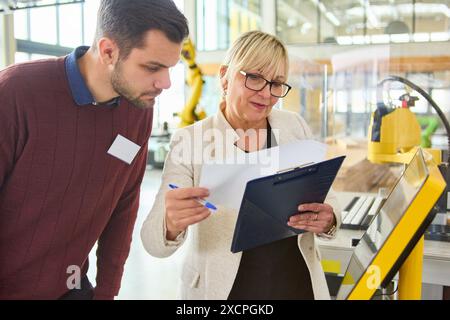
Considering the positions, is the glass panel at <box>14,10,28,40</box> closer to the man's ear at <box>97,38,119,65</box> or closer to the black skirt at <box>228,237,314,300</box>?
the man's ear at <box>97,38,119,65</box>

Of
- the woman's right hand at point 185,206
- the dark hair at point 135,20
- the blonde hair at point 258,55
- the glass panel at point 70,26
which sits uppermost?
the glass panel at point 70,26

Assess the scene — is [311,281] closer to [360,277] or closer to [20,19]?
[360,277]

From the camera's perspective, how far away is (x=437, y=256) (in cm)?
146

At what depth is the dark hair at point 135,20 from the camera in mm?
867

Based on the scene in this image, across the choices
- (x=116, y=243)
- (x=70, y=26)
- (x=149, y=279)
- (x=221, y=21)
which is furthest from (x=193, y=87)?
(x=116, y=243)

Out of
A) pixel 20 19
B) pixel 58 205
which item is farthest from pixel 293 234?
pixel 20 19

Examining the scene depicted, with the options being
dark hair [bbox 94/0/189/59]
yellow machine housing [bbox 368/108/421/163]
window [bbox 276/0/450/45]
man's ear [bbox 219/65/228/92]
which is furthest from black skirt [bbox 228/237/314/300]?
window [bbox 276/0/450/45]

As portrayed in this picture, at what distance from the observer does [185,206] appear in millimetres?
806

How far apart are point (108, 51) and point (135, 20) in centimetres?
9

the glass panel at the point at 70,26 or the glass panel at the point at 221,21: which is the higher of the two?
the glass panel at the point at 221,21

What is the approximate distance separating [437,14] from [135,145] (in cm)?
736

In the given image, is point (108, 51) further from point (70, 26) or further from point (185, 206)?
point (70, 26)

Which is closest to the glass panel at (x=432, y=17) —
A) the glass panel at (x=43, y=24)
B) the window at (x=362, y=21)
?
the window at (x=362, y=21)

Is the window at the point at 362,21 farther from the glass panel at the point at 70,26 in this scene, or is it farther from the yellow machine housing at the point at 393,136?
the glass panel at the point at 70,26
